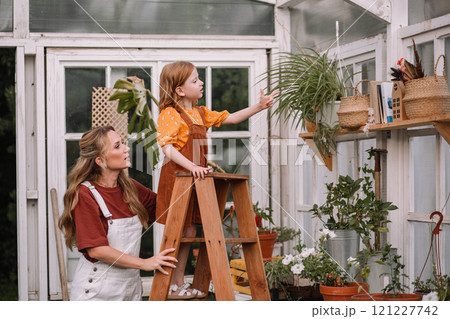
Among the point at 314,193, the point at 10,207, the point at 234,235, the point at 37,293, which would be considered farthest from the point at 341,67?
the point at 10,207

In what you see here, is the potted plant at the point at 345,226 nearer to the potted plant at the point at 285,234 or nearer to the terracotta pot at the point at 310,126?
the terracotta pot at the point at 310,126

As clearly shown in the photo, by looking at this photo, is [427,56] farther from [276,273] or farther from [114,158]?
[114,158]

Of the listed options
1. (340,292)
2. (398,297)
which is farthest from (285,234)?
(398,297)

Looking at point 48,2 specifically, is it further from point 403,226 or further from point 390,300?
point 390,300

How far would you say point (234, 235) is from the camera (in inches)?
128

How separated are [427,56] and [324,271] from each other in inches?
35.2

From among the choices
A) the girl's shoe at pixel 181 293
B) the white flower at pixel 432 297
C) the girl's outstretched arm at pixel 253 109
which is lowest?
the white flower at pixel 432 297

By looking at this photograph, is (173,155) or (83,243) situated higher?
(173,155)

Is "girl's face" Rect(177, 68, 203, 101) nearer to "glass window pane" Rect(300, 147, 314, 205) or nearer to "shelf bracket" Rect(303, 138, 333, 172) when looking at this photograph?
"shelf bracket" Rect(303, 138, 333, 172)

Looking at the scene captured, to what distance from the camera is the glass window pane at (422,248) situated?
8.31 feet

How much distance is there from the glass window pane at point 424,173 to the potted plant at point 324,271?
366 mm

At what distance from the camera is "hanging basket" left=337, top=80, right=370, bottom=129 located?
8.66 ft

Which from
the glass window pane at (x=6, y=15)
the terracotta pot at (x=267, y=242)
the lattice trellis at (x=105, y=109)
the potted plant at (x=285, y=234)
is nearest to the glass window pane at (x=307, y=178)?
the potted plant at (x=285, y=234)

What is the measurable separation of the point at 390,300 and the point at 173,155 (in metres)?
0.81
